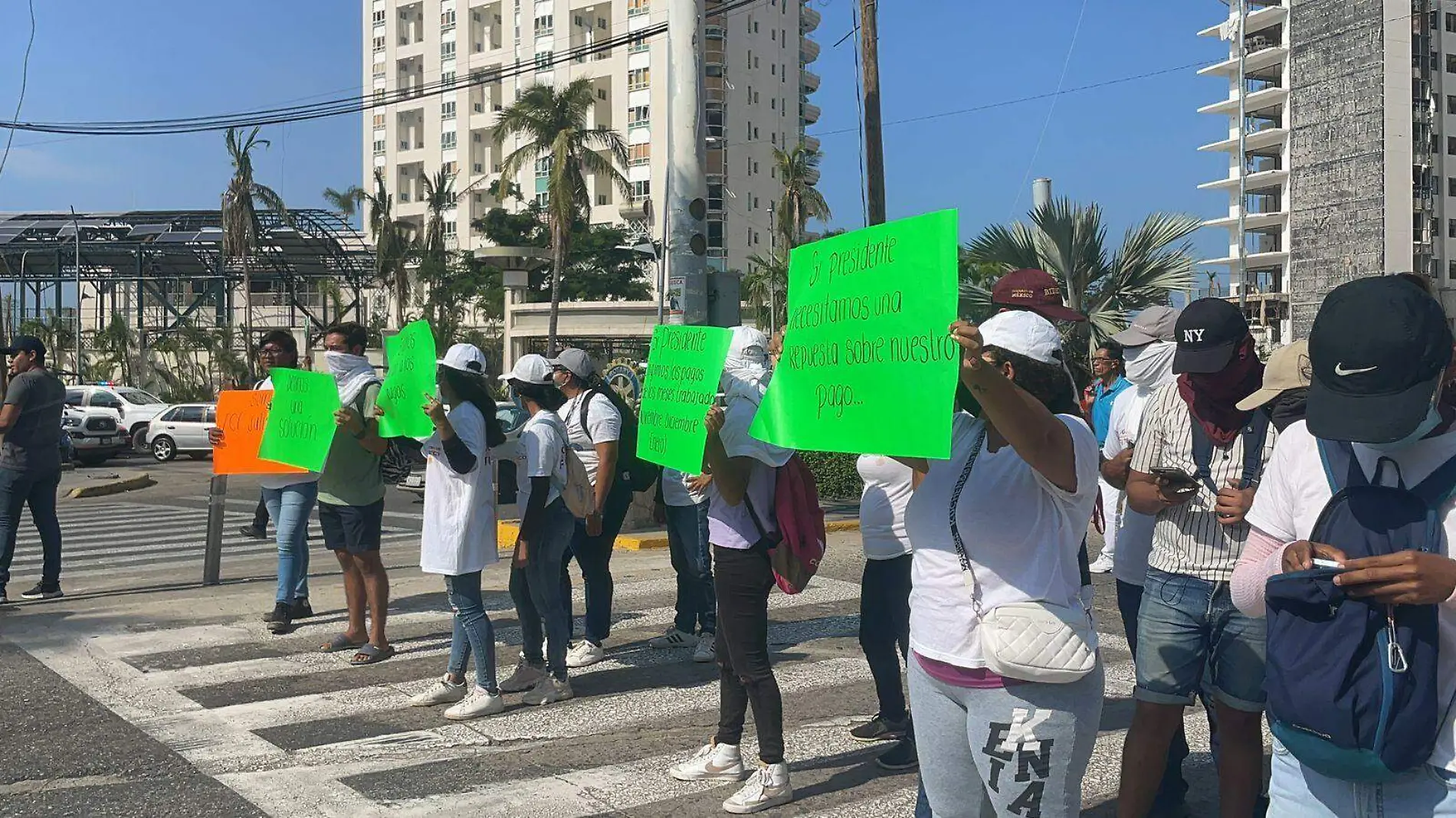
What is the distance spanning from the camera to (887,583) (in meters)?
5.86

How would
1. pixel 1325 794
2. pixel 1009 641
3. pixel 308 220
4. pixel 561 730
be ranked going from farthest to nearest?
pixel 308 220 < pixel 561 730 < pixel 1009 641 < pixel 1325 794

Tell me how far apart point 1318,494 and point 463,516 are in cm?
478

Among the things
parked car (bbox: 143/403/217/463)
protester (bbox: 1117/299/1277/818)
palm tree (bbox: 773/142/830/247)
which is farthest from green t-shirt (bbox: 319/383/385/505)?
palm tree (bbox: 773/142/830/247)

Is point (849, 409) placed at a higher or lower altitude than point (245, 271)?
lower

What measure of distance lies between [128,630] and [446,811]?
4.62 meters

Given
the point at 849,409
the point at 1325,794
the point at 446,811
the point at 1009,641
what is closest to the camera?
the point at 1325,794

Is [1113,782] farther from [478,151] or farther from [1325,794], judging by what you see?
[478,151]

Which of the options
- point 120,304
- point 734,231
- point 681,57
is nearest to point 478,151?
point 734,231

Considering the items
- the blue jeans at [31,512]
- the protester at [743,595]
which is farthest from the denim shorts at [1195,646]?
the blue jeans at [31,512]

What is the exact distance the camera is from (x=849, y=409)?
12.6 ft

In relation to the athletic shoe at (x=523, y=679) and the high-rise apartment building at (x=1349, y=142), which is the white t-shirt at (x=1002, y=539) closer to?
the athletic shoe at (x=523, y=679)

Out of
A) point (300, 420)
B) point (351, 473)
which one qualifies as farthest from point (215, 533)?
point (351, 473)

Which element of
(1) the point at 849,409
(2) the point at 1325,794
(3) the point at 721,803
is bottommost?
(3) the point at 721,803

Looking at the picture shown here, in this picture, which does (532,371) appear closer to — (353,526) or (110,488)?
(353,526)
